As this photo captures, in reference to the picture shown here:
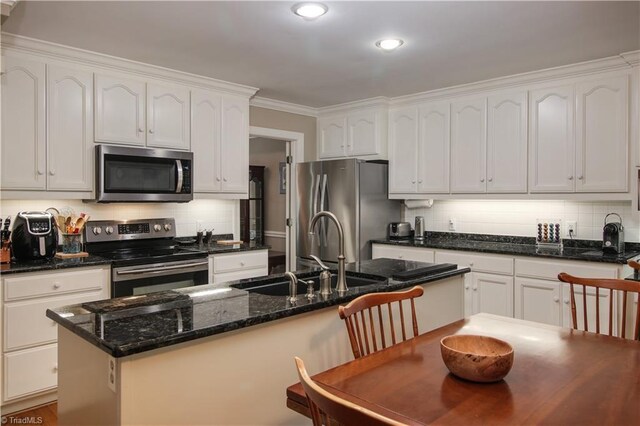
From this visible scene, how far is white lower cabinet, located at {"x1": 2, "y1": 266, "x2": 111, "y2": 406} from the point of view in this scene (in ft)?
8.77

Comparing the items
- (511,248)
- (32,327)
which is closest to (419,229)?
(511,248)

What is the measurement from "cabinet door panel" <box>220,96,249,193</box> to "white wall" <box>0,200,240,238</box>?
1.15ft

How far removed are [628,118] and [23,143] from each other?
13.7ft

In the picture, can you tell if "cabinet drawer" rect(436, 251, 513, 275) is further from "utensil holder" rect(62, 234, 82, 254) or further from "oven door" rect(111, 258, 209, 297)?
"utensil holder" rect(62, 234, 82, 254)

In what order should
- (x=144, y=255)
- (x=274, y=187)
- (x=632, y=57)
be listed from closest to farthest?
1. (x=632, y=57)
2. (x=144, y=255)
3. (x=274, y=187)

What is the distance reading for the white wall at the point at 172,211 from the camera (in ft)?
10.7

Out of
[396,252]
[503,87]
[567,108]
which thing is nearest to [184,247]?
[396,252]

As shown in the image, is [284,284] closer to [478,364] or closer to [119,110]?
[478,364]

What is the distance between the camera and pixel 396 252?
4336 millimetres

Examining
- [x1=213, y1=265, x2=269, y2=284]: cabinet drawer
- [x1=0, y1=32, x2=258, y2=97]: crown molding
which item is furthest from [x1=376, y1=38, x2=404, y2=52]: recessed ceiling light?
[x1=213, y1=265, x2=269, y2=284]: cabinet drawer

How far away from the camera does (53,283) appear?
2.80 meters

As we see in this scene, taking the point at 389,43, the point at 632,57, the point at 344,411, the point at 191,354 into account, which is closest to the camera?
the point at 344,411

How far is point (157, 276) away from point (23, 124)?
1325mm

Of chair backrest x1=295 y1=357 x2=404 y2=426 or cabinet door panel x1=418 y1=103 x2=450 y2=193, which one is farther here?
cabinet door panel x1=418 y1=103 x2=450 y2=193
